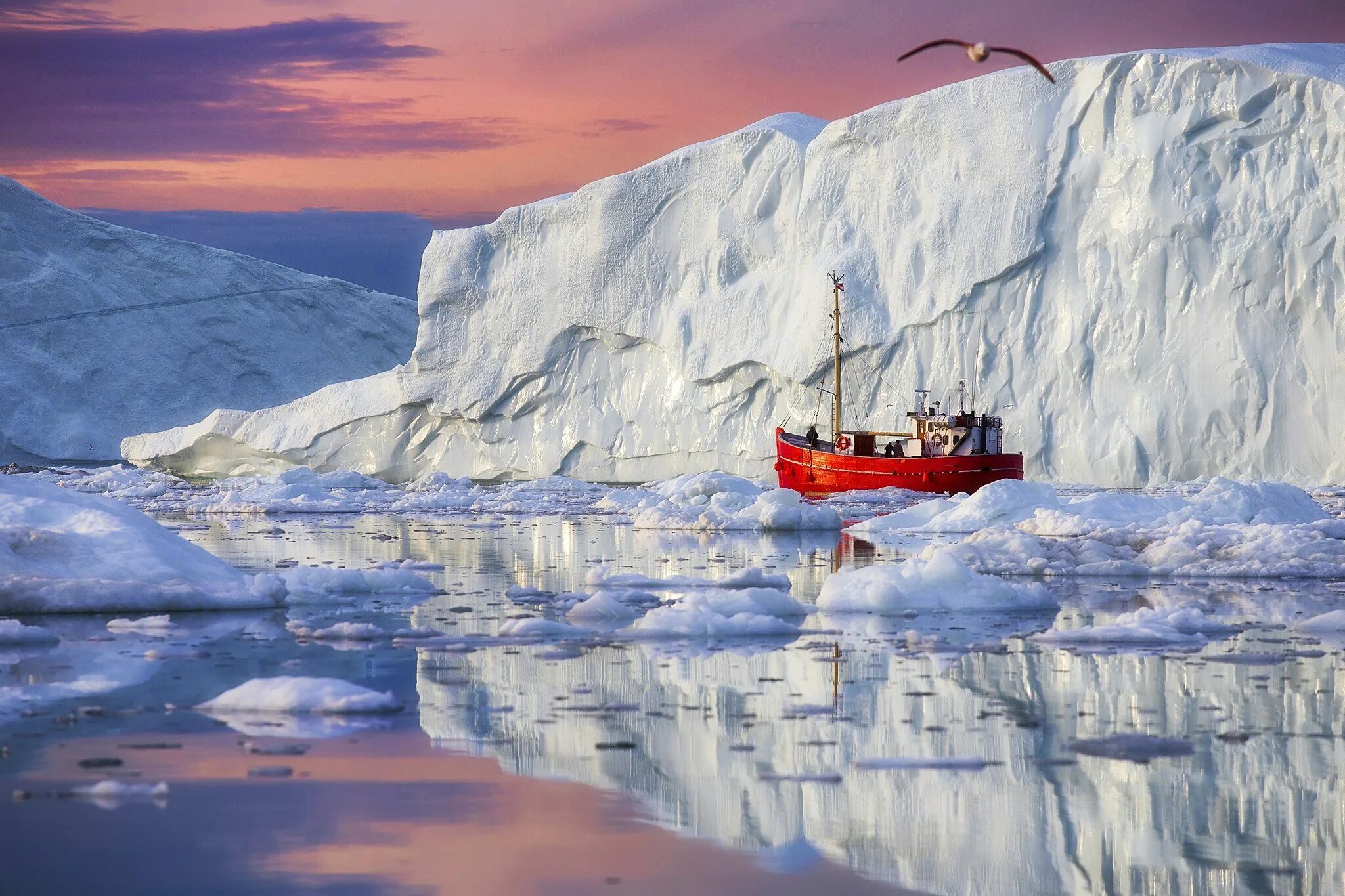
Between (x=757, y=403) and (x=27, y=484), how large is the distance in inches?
775

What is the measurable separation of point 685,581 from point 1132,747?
5327 mm

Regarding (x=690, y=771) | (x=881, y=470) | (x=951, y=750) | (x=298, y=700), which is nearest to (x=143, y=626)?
(x=298, y=700)

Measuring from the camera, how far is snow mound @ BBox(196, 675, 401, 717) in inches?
191

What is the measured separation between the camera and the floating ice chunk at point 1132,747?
4.27 meters

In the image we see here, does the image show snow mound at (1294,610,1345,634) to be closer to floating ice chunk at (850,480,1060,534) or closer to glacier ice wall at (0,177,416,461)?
floating ice chunk at (850,480,1060,534)

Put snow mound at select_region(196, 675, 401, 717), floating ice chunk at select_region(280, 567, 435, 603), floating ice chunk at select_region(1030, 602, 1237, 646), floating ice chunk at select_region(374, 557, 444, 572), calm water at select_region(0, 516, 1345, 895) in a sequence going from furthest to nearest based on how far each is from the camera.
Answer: floating ice chunk at select_region(374, 557, 444, 572) → floating ice chunk at select_region(280, 567, 435, 603) → floating ice chunk at select_region(1030, 602, 1237, 646) → snow mound at select_region(196, 675, 401, 717) → calm water at select_region(0, 516, 1345, 895)

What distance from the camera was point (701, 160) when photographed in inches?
1094

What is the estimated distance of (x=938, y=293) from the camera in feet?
79.7

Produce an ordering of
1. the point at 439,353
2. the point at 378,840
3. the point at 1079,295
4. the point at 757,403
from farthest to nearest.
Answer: the point at 439,353, the point at 757,403, the point at 1079,295, the point at 378,840

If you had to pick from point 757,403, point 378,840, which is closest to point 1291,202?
point 757,403

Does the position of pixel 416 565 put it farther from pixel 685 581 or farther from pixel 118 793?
pixel 118 793

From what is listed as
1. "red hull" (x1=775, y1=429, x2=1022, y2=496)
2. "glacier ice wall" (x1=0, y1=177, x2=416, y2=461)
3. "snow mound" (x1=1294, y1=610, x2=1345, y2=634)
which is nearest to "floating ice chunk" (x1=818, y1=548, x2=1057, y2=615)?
"snow mound" (x1=1294, y1=610, x2=1345, y2=634)

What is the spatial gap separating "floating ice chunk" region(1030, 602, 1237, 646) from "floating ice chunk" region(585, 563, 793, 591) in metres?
2.22

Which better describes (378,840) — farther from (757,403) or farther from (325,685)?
(757,403)
